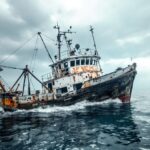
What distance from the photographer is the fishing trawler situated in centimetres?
2581

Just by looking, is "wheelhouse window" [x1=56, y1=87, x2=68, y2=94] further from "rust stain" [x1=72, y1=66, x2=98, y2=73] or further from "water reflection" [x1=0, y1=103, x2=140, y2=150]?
"water reflection" [x1=0, y1=103, x2=140, y2=150]

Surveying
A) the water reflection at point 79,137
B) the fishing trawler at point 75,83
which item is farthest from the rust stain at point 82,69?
the water reflection at point 79,137

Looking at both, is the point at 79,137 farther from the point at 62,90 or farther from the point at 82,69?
the point at 82,69

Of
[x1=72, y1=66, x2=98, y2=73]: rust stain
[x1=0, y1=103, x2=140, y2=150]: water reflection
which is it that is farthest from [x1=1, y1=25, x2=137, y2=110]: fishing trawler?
[x1=0, y1=103, x2=140, y2=150]: water reflection

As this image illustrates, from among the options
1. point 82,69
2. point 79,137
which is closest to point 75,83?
point 82,69

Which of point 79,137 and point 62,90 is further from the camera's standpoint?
point 62,90

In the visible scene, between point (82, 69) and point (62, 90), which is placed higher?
point (82, 69)

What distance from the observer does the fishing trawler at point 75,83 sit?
84.7 feet

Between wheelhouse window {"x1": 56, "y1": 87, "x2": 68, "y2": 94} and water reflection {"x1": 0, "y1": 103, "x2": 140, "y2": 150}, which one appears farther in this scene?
wheelhouse window {"x1": 56, "y1": 87, "x2": 68, "y2": 94}

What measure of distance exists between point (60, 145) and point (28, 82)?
792 inches

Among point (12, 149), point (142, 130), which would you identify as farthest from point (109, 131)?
point (12, 149)

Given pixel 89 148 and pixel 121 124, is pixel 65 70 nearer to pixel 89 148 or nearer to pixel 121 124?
pixel 121 124

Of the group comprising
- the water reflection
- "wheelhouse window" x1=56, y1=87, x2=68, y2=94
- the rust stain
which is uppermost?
the rust stain

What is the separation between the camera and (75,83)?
27.1 m
